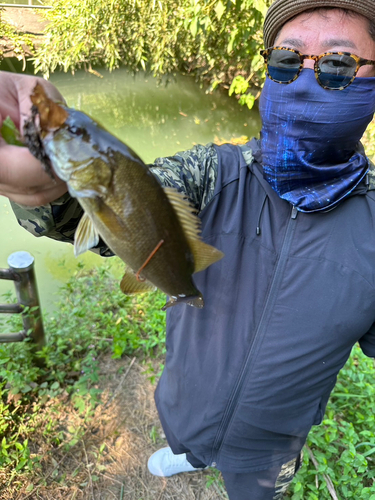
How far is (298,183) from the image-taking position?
1.69 meters

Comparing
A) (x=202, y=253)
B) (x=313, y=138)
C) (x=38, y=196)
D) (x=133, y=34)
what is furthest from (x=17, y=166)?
(x=133, y=34)

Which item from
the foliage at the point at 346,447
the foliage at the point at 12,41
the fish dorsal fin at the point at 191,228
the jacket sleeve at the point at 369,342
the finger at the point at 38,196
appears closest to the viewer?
the finger at the point at 38,196

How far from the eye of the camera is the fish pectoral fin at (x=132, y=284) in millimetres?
1303

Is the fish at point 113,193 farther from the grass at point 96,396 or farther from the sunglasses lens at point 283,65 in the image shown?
the grass at point 96,396

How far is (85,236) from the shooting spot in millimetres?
1196

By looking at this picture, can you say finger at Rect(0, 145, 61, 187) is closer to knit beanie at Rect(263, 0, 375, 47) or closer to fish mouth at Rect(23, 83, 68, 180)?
fish mouth at Rect(23, 83, 68, 180)

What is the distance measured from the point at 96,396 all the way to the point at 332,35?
3191 millimetres

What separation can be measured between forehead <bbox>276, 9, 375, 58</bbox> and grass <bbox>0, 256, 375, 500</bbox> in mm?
2496

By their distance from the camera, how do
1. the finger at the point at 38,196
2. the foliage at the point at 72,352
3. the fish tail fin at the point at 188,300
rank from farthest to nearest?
1. the foliage at the point at 72,352
2. the fish tail fin at the point at 188,300
3. the finger at the point at 38,196

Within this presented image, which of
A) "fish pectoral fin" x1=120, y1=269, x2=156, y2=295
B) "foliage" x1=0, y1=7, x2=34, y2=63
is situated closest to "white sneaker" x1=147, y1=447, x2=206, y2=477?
"fish pectoral fin" x1=120, y1=269, x2=156, y2=295

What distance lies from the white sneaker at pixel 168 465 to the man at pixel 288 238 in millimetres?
1090

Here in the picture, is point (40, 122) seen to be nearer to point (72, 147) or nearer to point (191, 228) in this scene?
point (72, 147)

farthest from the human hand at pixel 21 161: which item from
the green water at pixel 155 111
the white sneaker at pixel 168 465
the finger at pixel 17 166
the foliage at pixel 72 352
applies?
the green water at pixel 155 111

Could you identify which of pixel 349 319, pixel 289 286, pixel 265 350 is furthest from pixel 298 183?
pixel 265 350
